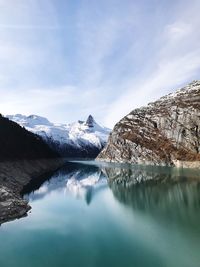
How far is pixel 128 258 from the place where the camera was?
33.2m

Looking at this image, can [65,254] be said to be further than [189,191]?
No

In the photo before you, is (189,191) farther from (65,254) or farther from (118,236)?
(65,254)

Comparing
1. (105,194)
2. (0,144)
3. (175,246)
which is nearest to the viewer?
(175,246)

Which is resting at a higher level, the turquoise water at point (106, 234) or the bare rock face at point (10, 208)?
the bare rock face at point (10, 208)

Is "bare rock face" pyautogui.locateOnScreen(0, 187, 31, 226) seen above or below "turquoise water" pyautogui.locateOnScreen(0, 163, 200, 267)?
above

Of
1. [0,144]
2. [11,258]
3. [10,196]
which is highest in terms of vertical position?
[0,144]

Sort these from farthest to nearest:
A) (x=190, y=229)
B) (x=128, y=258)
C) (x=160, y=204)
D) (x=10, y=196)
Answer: (x=160, y=204) → (x=10, y=196) → (x=190, y=229) → (x=128, y=258)

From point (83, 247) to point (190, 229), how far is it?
16.1 meters

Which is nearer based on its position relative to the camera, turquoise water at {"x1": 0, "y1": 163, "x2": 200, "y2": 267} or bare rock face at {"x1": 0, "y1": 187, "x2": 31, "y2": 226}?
turquoise water at {"x1": 0, "y1": 163, "x2": 200, "y2": 267}

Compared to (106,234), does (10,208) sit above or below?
above

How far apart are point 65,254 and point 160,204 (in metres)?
35.6

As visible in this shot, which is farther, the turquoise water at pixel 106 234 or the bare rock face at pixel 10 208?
the bare rock face at pixel 10 208

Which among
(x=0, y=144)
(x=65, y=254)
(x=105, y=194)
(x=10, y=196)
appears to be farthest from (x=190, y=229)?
(x=0, y=144)

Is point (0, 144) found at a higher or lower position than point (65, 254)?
higher
